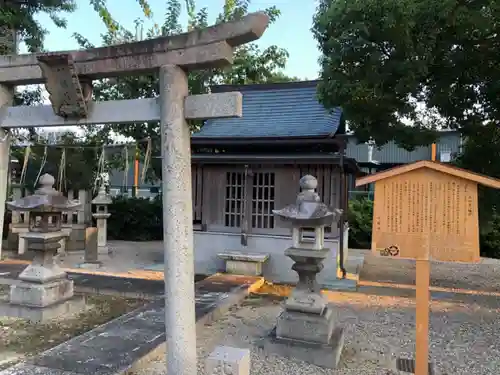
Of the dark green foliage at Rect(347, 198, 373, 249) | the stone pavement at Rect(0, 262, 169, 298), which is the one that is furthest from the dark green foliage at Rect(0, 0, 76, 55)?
the dark green foliage at Rect(347, 198, 373, 249)

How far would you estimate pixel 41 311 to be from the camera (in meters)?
6.45

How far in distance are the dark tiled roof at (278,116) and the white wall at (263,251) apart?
251 centimetres

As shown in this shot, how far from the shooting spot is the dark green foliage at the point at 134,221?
→ 58.9ft

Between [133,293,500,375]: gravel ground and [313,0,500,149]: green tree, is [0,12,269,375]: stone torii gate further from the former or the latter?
[313,0,500,149]: green tree

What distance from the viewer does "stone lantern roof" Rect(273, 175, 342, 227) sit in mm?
5691

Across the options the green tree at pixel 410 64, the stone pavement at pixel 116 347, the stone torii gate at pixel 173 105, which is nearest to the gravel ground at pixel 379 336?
the stone pavement at pixel 116 347

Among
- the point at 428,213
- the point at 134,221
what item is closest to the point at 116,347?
the point at 428,213

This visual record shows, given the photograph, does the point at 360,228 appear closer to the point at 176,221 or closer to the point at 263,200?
the point at 263,200

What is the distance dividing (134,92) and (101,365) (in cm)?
1136

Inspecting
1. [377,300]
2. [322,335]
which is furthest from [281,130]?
[322,335]

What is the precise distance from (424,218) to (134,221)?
51.0 ft

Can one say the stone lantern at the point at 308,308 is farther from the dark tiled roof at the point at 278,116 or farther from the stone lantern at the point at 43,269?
the dark tiled roof at the point at 278,116

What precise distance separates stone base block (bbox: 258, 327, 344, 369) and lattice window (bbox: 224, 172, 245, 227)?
5029 mm

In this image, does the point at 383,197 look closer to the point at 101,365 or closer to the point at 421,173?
the point at 421,173
